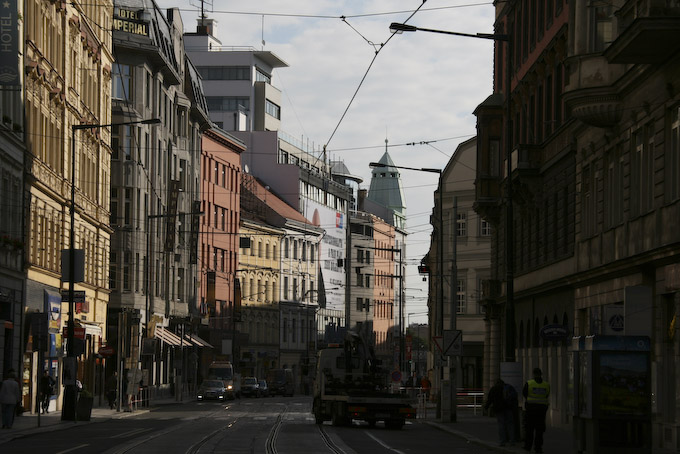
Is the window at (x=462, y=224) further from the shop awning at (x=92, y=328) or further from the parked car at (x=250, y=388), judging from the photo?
the shop awning at (x=92, y=328)

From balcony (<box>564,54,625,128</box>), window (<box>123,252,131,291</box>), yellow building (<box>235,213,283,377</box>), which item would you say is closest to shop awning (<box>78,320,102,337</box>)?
window (<box>123,252,131,291</box>)

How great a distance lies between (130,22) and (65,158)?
76.6 ft

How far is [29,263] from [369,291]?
12597cm

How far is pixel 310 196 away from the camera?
14700cm

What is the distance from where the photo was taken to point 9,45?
135 ft

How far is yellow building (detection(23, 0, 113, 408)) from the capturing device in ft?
163

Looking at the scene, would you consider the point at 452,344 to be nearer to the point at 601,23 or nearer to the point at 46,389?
the point at 601,23

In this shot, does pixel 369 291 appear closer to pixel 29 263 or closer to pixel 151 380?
pixel 151 380

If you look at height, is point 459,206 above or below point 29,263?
above

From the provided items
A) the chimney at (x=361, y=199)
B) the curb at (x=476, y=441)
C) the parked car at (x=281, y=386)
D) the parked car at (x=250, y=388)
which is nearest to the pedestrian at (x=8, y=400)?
the curb at (x=476, y=441)

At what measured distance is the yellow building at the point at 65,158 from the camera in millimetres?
49531

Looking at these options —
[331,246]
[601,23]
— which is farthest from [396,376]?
[331,246]

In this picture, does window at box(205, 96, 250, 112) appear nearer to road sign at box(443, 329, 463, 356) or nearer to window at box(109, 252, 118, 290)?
window at box(109, 252, 118, 290)

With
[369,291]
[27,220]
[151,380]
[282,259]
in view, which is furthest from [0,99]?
[369,291]
